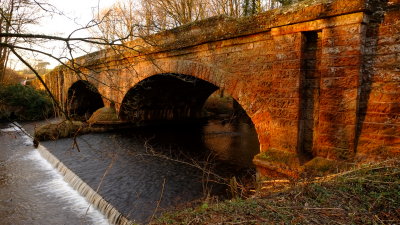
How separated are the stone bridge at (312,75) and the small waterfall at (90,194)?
1881mm

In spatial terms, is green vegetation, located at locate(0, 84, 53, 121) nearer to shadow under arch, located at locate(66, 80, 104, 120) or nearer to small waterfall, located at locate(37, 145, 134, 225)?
shadow under arch, located at locate(66, 80, 104, 120)

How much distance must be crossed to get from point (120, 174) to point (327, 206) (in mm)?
5296

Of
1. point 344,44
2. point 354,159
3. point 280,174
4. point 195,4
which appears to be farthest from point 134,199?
point 195,4

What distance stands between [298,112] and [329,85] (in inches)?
26.5

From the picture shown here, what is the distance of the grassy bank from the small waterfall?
2349mm

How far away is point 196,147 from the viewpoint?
380 inches

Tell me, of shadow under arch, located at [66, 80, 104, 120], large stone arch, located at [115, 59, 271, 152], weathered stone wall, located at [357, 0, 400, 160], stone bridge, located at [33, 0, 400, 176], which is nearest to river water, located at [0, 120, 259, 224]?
large stone arch, located at [115, 59, 271, 152]

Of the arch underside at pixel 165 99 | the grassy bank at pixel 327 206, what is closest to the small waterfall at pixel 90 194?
the grassy bank at pixel 327 206

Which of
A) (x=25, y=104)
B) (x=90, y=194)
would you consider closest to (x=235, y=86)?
(x=90, y=194)

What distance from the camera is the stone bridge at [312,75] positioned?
3.84 m

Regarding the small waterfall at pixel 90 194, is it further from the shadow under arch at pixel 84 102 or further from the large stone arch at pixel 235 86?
the shadow under arch at pixel 84 102

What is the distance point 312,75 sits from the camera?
459 cm

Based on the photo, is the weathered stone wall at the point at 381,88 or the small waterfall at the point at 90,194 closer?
the weathered stone wall at the point at 381,88

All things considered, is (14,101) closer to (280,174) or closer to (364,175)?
(280,174)
